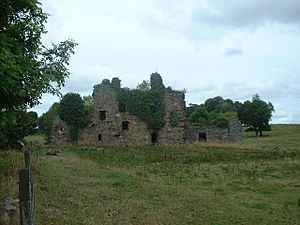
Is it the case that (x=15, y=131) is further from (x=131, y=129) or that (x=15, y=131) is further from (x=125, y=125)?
(x=125, y=125)

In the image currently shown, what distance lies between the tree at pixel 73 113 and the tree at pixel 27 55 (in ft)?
92.1

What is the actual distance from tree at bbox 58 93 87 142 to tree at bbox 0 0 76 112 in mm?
28072

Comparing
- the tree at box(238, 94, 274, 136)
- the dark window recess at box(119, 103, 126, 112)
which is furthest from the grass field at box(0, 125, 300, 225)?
the tree at box(238, 94, 274, 136)

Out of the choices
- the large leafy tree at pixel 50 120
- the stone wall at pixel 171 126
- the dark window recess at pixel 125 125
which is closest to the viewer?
the stone wall at pixel 171 126

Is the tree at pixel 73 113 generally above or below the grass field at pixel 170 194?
above

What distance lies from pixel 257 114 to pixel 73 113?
34067 millimetres

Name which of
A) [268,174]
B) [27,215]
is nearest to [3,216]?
[27,215]

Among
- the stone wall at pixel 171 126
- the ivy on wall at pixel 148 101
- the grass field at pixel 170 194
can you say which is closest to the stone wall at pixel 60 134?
the ivy on wall at pixel 148 101

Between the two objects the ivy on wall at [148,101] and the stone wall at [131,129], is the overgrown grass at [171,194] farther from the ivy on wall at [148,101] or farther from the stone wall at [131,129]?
the ivy on wall at [148,101]

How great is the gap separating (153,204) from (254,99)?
195ft

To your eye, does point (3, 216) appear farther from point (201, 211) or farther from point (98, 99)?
point (98, 99)

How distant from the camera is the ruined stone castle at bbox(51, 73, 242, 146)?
1580 inches

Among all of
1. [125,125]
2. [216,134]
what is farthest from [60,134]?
[216,134]

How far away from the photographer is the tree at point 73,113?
3962 cm
